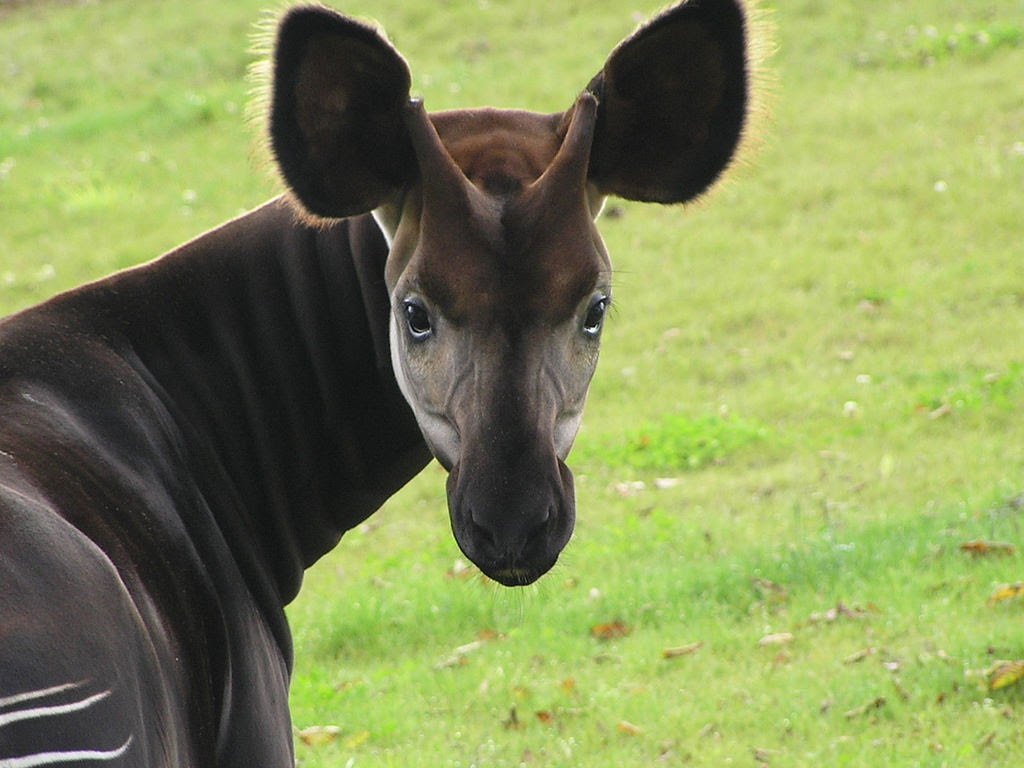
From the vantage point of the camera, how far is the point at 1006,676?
4.64 meters

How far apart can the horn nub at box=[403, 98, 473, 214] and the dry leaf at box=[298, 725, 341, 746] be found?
100 inches

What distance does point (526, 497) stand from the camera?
273 centimetres

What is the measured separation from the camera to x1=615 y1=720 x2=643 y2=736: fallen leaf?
4805 mm

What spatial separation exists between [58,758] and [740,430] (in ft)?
18.7

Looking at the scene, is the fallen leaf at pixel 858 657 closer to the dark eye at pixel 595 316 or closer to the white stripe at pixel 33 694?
the dark eye at pixel 595 316

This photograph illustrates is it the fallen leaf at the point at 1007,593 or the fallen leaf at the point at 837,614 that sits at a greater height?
the fallen leaf at the point at 1007,593

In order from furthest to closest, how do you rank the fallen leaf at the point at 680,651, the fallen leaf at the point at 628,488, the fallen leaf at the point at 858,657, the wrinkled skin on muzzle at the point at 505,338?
the fallen leaf at the point at 628,488, the fallen leaf at the point at 680,651, the fallen leaf at the point at 858,657, the wrinkled skin on muzzle at the point at 505,338

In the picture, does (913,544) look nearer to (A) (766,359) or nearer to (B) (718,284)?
(A) (766,359)

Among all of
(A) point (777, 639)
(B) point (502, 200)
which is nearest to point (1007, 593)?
(A) point (777, 639)

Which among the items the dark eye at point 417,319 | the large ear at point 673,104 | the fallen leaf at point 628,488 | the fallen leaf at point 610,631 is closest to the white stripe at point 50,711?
the dark eye at point 417,319

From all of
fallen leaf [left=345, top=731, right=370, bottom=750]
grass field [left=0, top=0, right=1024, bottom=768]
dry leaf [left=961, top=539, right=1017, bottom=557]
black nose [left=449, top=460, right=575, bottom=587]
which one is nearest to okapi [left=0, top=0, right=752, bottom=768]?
black nose [left=449, top=460, right=575, bottom=587]

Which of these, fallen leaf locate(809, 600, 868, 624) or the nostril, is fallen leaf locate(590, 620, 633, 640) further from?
the nostril

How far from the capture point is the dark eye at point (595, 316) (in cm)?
302

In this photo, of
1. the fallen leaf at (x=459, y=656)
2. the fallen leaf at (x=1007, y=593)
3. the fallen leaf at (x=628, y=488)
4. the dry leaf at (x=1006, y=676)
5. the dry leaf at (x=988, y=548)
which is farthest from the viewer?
the fallen leaf at (x=628, y=488)
